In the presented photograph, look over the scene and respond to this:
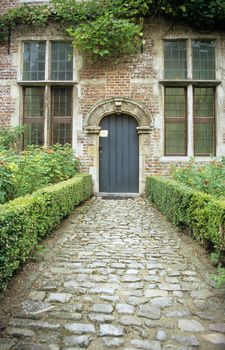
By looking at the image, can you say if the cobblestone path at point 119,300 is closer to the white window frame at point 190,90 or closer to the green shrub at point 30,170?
the green shrub at point 30,170

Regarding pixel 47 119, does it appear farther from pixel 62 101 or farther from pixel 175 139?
pixel 175 139

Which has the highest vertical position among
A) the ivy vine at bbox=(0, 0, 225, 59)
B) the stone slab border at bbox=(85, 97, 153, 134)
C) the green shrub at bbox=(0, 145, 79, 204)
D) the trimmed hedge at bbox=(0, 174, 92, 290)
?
the ivy vine at bbox=(0, 0, 225, 59)

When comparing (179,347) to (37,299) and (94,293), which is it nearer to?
(94,293)

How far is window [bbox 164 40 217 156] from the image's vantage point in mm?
9805

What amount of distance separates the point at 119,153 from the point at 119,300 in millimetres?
7179

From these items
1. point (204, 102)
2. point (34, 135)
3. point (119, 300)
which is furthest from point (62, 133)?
point (119, 300)

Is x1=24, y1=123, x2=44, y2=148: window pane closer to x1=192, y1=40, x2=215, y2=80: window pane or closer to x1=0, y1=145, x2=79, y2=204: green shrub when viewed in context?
x1=0, y1=145, x2=79, y2=204: green shrub

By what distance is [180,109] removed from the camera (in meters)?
9.91

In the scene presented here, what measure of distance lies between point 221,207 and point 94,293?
162 centimetres

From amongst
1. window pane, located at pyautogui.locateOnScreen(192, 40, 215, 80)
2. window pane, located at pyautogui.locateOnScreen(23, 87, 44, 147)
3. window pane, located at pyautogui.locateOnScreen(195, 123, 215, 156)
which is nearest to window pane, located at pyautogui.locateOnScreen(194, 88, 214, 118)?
window pane, located at pyautogui.locateOnScreen(195, 123, 215, 156)

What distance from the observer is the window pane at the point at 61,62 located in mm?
9953

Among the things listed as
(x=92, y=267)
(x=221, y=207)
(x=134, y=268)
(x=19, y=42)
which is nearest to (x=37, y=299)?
(x=92, y=267)

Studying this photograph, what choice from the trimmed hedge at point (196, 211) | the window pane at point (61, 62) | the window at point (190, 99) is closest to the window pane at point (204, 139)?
the window at point (190, 99)

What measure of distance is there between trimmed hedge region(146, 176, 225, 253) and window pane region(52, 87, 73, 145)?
162 inches
